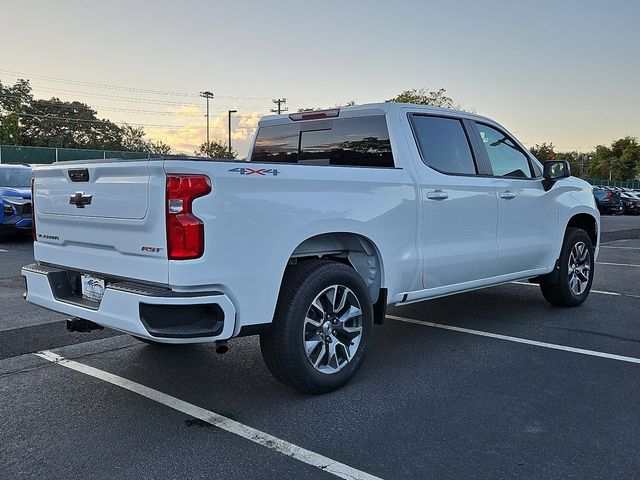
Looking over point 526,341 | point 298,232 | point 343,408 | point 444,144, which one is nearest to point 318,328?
point 343,408

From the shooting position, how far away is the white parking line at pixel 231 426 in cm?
304

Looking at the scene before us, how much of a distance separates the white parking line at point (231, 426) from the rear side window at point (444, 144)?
2589 mm

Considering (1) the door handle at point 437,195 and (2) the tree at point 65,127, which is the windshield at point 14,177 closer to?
(1) the door handle at point 437,195

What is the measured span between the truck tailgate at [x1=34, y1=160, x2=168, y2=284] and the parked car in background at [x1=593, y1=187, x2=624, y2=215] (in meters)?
34.3

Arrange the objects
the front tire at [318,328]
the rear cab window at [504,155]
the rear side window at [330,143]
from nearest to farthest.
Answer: the front tire at [318,328] → the rear side window at [330,143] → the rear cab window at [504,155]

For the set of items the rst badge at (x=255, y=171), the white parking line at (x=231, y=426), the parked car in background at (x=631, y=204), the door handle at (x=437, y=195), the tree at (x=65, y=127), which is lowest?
the parked car in background at (x=631, y=204)

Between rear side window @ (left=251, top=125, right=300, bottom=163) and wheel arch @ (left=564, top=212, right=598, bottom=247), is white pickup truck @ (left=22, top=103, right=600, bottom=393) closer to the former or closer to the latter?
rear side window @ (left=251, top=125, right=300, bottom=163)

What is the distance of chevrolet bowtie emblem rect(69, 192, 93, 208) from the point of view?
3766mm

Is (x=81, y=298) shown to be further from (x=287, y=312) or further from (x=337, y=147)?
(x=337, y=147)

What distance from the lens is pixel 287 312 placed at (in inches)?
147

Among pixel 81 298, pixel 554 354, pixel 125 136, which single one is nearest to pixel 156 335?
pixel 81 298

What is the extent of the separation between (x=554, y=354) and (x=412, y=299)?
1360 millimetres

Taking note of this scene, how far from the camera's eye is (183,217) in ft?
10.6

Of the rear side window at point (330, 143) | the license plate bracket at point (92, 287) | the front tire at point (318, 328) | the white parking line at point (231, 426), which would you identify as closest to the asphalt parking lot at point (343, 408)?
the white parking line at point (231, 426)
